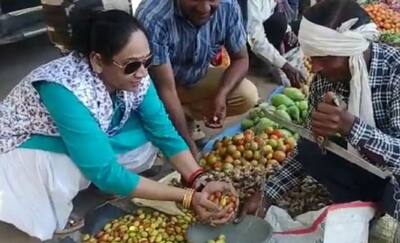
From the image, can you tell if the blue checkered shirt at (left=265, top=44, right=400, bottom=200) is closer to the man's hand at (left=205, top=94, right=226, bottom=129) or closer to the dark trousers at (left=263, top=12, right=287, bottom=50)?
the man's hand at (left=205, top=94, right=226, bottom=129)

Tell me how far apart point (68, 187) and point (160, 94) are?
0.64 metres

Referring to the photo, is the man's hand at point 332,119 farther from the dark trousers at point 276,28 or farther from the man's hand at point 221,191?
the dark trousers at point 276,28

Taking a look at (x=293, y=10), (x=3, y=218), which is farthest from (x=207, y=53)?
(x=293, y=10)

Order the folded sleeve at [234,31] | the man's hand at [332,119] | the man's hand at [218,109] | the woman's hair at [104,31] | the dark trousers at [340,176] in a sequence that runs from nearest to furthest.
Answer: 1. the man's hand at [332,119]
2. the woman's hair at [104,31]
3. the dark trousers at [340,176]
4. the man's hand at [218,109]
5. the folded sleeve at [234,31]

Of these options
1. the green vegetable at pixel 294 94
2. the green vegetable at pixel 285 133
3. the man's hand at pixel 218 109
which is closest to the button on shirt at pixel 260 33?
the green vegetable at pixel 294 94

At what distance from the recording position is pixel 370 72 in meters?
2.08

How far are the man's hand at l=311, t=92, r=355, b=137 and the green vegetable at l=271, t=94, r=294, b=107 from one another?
156 centimetres

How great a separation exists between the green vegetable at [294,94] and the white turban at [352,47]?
59.5 inches

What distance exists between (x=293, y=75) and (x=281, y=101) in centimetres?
47

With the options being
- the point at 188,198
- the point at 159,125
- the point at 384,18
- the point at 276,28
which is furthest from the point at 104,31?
the point at 384,18

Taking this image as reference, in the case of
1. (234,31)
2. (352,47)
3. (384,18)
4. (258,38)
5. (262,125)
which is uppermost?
(352,47)

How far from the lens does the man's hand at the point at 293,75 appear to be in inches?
156

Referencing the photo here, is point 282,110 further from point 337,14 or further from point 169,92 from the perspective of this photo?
point 337,14

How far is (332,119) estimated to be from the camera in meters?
1.95
